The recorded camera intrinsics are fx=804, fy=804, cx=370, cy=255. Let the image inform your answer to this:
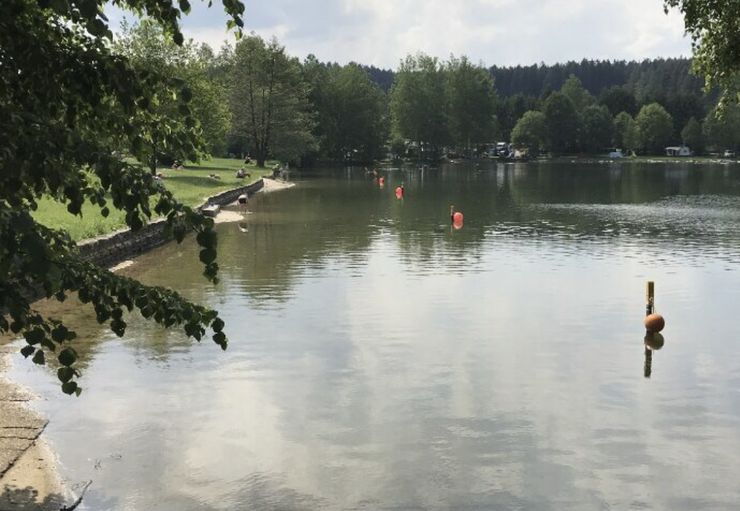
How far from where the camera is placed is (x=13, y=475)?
1084cm

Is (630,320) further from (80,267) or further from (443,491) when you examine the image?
(80,267)

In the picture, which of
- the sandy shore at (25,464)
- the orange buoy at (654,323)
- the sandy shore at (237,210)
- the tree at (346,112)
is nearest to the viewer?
the sandy shore at (25,464)

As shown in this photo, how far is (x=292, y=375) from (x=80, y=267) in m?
10.9

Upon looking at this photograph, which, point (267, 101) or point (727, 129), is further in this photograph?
point (727, 129)

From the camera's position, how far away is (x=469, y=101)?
180 metres

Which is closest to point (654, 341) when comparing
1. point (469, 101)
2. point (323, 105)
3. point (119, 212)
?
point (119, 212)

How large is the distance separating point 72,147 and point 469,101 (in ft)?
587

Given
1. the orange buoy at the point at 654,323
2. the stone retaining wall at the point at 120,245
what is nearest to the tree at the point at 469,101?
the stone retaining wall at the point at 120,245

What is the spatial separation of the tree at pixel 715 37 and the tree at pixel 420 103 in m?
155

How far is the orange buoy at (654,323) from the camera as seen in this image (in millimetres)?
20844

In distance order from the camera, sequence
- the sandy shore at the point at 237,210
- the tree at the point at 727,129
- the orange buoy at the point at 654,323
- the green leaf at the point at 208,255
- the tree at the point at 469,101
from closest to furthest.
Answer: the green leaf at the point at 208,255 < the orange buoy at the point at 654,323 < the sandy shore at the point at 237,210 < the tree at the point at 469,101 < the tree at the point at 727,129

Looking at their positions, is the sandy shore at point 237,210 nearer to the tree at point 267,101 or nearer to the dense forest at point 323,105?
the dense forest at point 323,105

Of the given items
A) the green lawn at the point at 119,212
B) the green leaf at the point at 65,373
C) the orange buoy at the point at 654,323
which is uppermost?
the green leaf at the point at 65,373

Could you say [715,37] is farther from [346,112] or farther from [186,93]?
[346,112]
